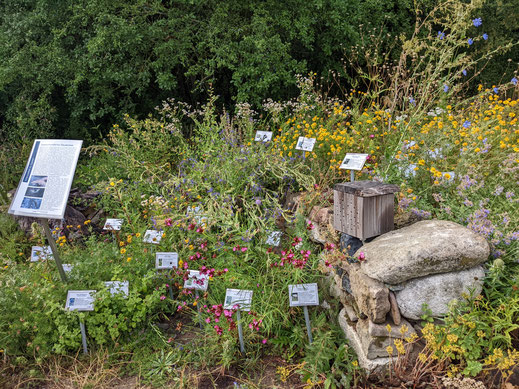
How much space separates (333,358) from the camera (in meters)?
2.75

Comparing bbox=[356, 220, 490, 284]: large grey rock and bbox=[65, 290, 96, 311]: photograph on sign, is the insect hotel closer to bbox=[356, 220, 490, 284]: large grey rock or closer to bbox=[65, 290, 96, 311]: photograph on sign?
bbox=[356, 220, 490, 284]: large grey rock

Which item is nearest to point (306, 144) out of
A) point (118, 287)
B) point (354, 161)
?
point (354, 161)

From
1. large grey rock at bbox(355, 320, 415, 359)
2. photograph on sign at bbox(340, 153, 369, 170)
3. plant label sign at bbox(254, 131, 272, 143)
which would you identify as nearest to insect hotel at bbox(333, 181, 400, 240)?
photograph on sign at bbox(340, 153, 369, 170)

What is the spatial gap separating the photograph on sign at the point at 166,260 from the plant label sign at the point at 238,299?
0.58 meters

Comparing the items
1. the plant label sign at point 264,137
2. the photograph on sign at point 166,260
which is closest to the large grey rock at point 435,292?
the photograph on sign at point 166,260

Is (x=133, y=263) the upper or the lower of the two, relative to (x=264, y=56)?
lower

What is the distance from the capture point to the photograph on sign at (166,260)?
3.21m

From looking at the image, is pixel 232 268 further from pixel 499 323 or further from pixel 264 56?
pixel 264 56

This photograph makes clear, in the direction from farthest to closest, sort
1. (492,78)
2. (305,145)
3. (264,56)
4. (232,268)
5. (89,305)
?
(492,78)
(264,56)
(305,145)
(232,268)
(89,305)

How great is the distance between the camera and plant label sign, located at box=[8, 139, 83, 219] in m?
3.02

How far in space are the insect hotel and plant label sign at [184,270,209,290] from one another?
3.49ft

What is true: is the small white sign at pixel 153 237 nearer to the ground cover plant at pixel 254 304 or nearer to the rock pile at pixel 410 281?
the ground cover plant at pixel 254 304

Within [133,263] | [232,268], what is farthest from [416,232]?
[133,263]

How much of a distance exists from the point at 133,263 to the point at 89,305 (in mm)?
463
